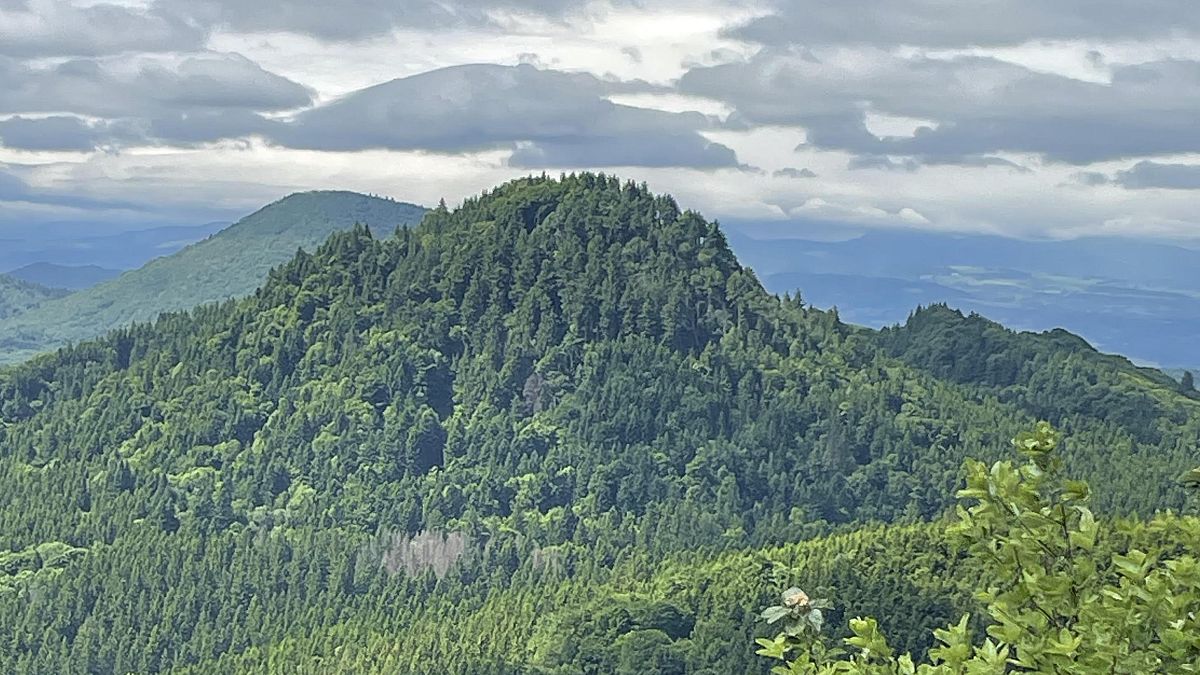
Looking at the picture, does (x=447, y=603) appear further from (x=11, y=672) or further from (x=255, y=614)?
(x=11, y=672)

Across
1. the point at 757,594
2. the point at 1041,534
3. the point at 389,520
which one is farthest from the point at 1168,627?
the point at 389,520

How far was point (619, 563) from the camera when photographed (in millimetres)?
173125

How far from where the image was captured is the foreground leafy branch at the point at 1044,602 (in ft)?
61.9

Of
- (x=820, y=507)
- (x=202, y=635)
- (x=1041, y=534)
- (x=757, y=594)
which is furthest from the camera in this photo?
(x=820, y=507)

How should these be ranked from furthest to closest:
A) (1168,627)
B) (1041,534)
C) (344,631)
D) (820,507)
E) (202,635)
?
(820,507), (202,635), (344,631), (1041,534), (1168,627)

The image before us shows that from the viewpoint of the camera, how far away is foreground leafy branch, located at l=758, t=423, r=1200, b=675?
18875 mm

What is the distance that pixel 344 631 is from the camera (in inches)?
6137

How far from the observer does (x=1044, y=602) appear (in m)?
20.0

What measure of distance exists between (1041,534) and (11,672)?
527 feet

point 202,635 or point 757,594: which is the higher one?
point 757,594

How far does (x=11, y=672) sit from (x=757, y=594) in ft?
262

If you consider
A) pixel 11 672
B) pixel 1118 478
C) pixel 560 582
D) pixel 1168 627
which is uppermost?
pixel 1168 627

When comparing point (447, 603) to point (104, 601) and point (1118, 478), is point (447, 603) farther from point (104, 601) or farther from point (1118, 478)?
point (1118, 478)

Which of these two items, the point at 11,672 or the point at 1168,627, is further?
the point at 11,672
